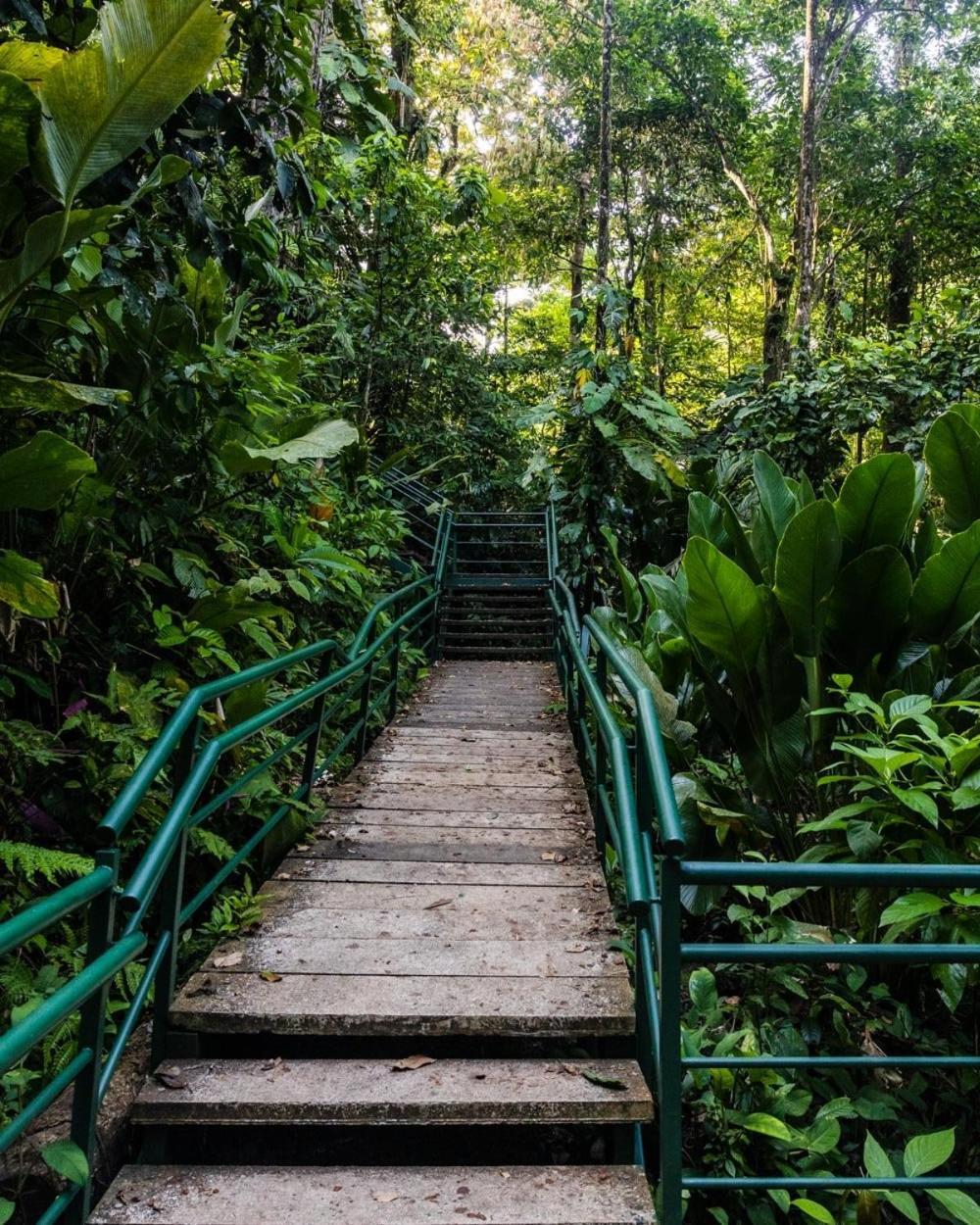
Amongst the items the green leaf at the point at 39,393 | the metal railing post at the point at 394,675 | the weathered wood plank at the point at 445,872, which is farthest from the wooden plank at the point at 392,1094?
the metal railing post at the point at 394,675

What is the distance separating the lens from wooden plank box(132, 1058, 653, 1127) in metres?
1.87

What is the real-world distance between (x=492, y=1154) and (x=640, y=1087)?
40 centimetres

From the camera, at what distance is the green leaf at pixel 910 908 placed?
6.31 ft

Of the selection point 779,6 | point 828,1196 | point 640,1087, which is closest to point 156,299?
point 640,1087

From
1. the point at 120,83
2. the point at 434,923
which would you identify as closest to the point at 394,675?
the point at 434,923

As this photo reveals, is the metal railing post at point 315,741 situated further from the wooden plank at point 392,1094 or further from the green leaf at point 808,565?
the green leaf at point 808,565

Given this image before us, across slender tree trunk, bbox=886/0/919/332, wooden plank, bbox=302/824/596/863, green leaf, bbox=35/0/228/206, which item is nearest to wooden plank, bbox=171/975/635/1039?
wooden plank, bbox=302/824/596/863

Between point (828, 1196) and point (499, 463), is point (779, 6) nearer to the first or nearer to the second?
point (499, 463)

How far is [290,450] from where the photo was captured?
Result: 10.1ft

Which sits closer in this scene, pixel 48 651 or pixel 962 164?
pixel 48 651

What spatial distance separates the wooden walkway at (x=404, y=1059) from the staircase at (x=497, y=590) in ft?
19.0

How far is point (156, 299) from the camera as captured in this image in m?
2.83

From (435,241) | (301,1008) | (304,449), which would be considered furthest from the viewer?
(435,241)

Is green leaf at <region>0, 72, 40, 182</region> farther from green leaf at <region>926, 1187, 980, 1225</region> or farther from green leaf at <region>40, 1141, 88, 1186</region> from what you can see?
green leaf at <region>926, 1187, 980, 1225</region>
